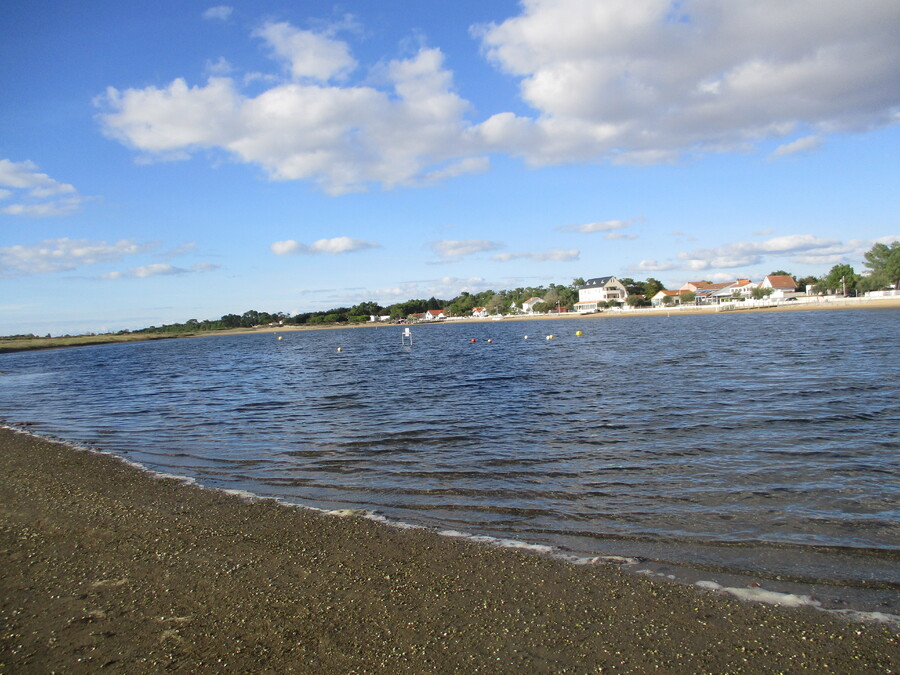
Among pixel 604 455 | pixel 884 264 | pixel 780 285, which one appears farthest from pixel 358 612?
pixel 780 285

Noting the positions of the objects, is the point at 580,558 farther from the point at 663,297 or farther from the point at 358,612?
the point at 663,297

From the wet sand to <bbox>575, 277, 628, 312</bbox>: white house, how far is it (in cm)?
18870

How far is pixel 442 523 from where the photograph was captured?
27.9ft

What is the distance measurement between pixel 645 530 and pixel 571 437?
261 inches

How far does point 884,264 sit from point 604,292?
273 ft

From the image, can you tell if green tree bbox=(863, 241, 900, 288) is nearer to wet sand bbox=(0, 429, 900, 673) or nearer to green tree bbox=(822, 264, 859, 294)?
green tree bbox=(822, 264, 859, 294)

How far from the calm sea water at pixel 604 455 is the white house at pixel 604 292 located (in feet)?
542

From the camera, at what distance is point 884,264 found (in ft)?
383

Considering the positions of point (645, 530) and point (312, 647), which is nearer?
point (312, 647)

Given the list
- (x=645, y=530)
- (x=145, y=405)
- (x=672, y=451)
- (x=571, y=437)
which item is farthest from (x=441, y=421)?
(x=145, y=405)

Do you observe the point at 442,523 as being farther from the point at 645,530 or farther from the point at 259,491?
the point at 259,491

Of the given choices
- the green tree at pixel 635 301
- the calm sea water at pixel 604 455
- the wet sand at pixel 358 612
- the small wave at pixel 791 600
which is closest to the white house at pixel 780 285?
the green tree at pixel 635 301

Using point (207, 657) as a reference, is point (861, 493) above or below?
below

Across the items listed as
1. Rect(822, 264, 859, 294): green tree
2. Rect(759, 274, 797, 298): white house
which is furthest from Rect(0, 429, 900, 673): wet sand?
Rect(759, 274, 797, 298): white house
